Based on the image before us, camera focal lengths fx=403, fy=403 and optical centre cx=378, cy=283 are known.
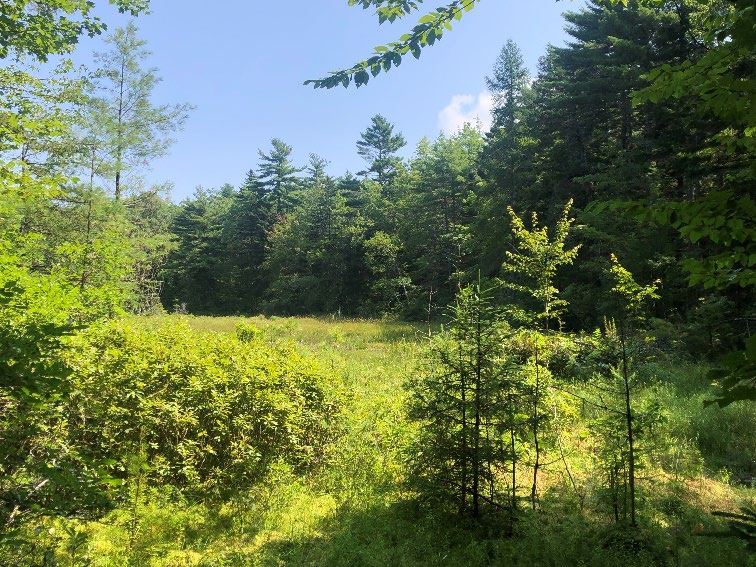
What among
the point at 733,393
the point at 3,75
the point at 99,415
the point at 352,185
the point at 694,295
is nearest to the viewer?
the point at 733,393

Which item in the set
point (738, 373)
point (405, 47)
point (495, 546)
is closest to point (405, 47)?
point (405, 47)

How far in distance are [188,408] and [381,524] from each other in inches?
111

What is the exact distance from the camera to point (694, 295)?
1423cm

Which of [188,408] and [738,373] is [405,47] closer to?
[738,373]

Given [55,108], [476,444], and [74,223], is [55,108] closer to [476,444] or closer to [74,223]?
[74,223]

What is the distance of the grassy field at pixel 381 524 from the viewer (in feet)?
13.1

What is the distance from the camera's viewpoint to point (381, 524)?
481 centimetres

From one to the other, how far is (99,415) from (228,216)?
168ft

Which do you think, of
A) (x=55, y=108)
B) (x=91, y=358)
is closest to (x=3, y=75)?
(x=55, y=108)

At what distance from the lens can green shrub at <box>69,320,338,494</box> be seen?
4.91m

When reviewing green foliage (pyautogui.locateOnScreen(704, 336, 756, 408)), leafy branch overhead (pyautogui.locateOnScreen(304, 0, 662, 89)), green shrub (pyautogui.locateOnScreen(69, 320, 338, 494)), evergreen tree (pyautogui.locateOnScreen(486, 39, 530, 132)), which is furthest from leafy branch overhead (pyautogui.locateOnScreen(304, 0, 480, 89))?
evergreen tree (pyautogui.locateOnScreen(486, 39, 530, 132))

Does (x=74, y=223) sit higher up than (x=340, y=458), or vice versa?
(x=74, y=223)

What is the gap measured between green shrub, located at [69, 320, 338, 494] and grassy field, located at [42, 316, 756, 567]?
37cm

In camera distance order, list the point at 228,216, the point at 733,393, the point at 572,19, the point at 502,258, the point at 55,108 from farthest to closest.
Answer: the point at 228,216, the point at 502,258, the point at 572,19, the point at 55,108, the point at 733,393
